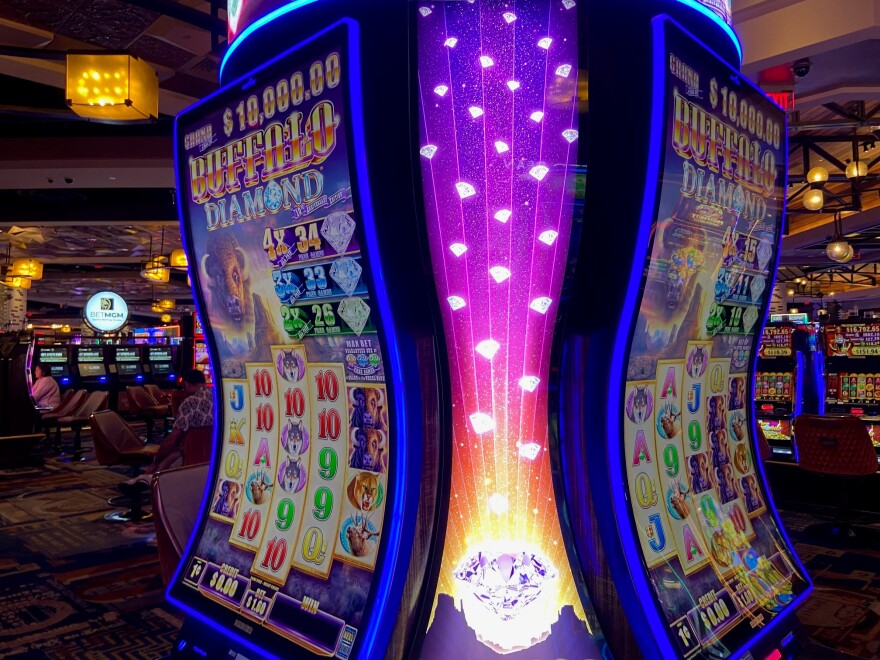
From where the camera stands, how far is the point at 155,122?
515 cm

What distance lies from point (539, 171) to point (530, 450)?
565 mm

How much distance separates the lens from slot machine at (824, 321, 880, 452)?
5539 mm

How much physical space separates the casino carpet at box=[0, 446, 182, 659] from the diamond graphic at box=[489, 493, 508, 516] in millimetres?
1716

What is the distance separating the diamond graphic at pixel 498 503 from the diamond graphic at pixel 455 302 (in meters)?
0.39

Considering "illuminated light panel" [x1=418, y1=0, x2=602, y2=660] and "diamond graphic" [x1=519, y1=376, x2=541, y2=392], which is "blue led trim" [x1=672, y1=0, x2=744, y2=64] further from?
"diamond graphic" [x1=519, y1=376, x2=541, y2=392]

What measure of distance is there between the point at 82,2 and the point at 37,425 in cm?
520

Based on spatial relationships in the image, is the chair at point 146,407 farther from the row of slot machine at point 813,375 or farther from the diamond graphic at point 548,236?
the diamond graphic at point 548,236

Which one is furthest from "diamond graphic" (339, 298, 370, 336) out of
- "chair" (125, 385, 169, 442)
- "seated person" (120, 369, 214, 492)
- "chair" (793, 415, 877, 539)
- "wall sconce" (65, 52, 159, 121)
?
"chair" (125, 385, 169, 442)

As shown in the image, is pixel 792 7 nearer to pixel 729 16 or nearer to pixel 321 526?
pixel 729 16

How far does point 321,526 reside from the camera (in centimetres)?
141

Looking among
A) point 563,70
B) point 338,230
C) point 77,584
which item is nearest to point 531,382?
point 338,230

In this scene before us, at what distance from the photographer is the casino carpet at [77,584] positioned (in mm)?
2539

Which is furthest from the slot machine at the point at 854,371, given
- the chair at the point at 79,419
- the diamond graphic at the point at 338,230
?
the chair at the point at 79,419

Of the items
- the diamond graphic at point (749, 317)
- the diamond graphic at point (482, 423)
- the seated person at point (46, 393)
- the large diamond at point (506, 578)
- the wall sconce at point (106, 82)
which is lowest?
the seated person at point (46, 393)
